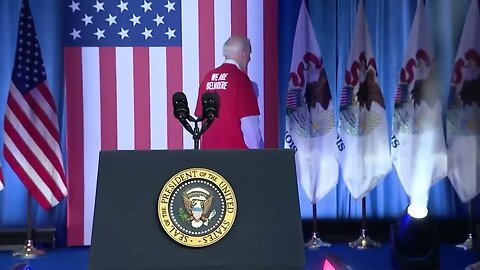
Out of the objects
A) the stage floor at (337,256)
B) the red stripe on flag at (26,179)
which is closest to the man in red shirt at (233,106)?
the stage floor at (337,256)

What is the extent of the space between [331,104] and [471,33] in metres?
1.14

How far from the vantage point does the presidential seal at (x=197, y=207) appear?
164 cm

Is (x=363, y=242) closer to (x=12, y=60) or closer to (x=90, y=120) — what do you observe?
(x=90, y=120)

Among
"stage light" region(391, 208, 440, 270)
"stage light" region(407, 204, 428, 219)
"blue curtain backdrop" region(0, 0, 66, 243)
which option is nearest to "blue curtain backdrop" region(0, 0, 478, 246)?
"blue curtain backdrop" region(0, 0, 66, 243)

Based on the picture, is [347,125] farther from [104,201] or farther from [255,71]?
[104,201]

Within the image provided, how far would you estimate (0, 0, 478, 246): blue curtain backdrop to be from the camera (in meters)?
4.58

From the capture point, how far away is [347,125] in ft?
15.2

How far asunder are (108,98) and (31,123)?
1.97 ft

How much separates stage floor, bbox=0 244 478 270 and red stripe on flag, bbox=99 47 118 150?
87 cm

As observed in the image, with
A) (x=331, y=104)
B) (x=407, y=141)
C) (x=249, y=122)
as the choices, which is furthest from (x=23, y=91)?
(x=407, y=141)

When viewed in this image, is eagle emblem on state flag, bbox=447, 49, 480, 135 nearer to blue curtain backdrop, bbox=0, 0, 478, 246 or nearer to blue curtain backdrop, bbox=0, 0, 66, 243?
blue curtain backdrop, bbox=0, 0, 478, 246

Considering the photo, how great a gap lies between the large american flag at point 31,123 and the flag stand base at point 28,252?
338mm

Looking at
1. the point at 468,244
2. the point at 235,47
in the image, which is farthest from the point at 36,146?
the point at 468,244

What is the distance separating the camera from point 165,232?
1.64 meters
